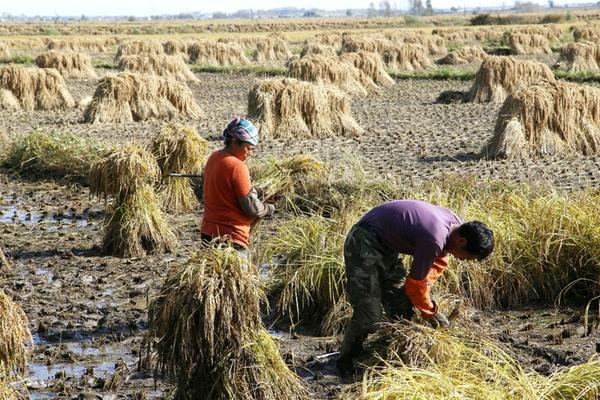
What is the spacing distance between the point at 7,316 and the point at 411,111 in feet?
59.8

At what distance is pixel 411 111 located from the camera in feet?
75.9

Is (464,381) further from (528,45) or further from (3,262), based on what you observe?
(528,45)

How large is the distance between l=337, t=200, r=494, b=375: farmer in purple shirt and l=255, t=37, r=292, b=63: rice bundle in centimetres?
3867

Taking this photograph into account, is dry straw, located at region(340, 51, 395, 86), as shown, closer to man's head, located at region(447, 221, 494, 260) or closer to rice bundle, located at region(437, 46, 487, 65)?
rice bundle, located at region(437, 46, 487, 65)

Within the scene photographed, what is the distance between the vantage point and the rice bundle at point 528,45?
4534cm

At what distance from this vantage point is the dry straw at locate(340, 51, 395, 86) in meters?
30.0

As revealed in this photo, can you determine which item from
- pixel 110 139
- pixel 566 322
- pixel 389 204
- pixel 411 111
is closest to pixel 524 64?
pixel 411 111

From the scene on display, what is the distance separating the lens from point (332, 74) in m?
26.4

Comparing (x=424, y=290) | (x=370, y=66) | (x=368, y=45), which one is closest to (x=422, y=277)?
(x=424, y=290)

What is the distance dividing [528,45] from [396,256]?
134 ft

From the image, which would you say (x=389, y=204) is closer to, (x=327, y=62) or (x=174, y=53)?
(x=327, y=62)

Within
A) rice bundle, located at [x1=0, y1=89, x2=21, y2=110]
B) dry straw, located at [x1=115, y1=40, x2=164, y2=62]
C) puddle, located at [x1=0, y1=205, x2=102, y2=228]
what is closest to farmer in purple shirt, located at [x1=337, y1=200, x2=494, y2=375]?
puddle, located at [x1=0, y1=205, x2=102, y2=228]

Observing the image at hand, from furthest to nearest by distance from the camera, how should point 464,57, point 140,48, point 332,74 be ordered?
point 140,48
point 464,57
point 332,74

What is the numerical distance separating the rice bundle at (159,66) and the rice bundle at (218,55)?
25.3 ft
